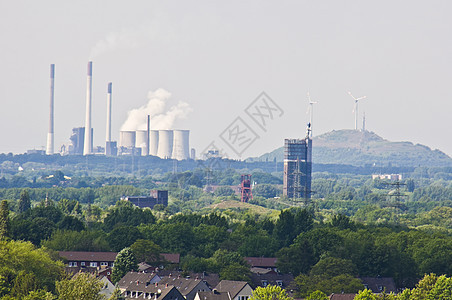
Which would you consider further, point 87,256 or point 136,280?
point 87,256

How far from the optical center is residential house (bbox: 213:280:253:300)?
80.5 metres

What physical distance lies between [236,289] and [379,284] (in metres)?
14.0

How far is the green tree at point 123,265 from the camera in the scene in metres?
86.7

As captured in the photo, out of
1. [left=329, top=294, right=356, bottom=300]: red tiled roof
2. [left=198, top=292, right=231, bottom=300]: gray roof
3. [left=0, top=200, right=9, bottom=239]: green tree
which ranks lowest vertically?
[left=198, top=292, right=231, bottom=300]: gray roof

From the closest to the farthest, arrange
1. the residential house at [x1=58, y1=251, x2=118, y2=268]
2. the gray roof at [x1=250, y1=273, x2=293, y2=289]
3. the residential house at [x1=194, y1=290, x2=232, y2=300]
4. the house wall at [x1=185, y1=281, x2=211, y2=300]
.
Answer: the residential house at [x1=194, y1=290, x2=232, y2=300] < the house wall at [x1=185, y1=281, x2=211, y2=300] < the gray roof at [x1=250, y1=273, x2=293, y2=289] < the residential house at [x1=58, y1=251, x2=118, y2=268]

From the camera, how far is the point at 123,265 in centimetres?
8750

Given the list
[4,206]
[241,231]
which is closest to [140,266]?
[4,206]

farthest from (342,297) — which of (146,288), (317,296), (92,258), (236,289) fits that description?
(92,258)

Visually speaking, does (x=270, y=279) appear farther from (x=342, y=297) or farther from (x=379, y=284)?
(x=342, y=297)

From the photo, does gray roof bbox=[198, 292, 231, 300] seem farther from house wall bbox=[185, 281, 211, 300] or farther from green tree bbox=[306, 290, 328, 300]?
green tree bbox=[306, 290, 328, 300]

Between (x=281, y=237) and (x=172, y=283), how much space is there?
36530 millimetres

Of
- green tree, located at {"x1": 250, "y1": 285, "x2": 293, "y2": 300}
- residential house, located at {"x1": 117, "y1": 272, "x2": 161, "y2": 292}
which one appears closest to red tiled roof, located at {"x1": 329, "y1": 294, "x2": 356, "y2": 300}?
green tree, located at {"x1": 250, "y1": 285, "x2": 293, "y2": 300}

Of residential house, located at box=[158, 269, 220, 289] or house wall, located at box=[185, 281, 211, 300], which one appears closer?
house wall, located at box=[185, 281, 211, 300]

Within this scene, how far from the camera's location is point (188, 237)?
353ft
